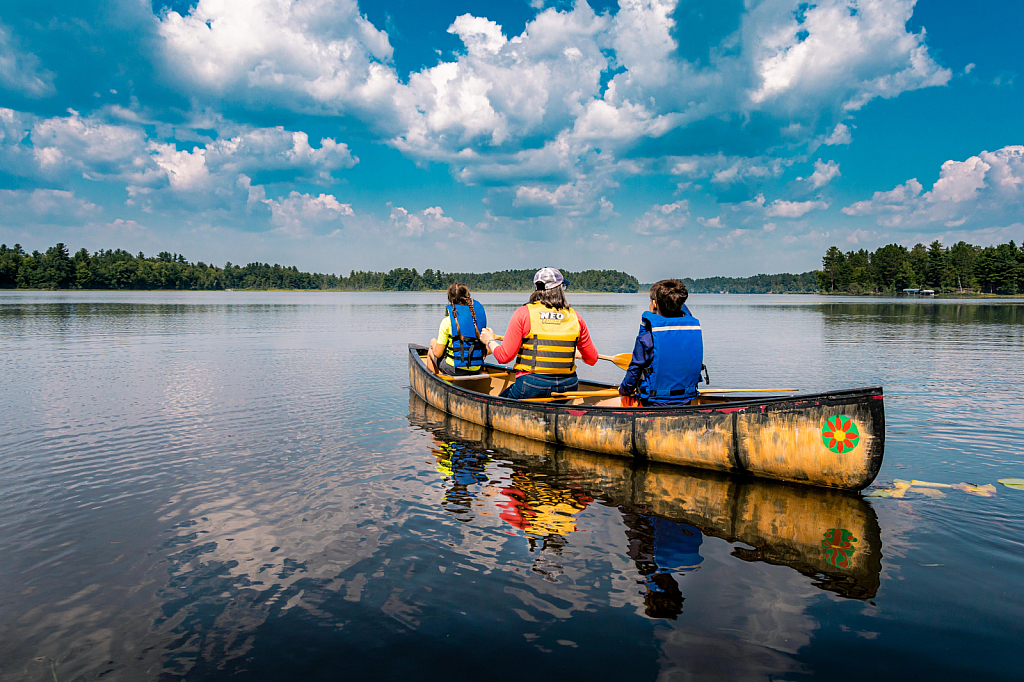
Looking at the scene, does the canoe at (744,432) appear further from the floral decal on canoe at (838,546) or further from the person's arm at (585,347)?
the floral decal on canoe at (838,546)

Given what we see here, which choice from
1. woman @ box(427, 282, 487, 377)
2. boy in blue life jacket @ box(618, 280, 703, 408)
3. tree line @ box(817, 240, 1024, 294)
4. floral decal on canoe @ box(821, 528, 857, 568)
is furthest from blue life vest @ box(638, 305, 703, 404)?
tree line @ box(817, 240, 1024, 294)

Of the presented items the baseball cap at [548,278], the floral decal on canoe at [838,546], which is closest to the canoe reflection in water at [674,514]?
the floral decal on canoe at [838,546]

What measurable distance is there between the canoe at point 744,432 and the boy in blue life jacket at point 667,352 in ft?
1.33

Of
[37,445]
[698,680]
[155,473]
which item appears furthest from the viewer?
[37,445]

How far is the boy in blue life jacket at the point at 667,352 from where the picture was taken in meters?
8.06

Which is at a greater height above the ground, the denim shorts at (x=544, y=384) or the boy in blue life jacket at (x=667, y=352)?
the boy in blue life jacket at (x=667, y=352)

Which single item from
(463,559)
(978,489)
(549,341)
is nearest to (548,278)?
(549,341)

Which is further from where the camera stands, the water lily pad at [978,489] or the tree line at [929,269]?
the tree line at [929,269]

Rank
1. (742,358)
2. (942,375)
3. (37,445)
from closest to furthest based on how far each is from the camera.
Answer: (37,445) → (942,375) → (742,358)

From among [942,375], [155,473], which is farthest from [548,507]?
[942,375]

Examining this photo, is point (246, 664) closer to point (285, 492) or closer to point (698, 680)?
point (698, 680)

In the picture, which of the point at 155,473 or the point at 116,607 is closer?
the point at 116,607

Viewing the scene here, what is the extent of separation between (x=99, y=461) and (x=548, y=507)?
23.1ft

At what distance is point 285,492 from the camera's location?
24.6 feet
